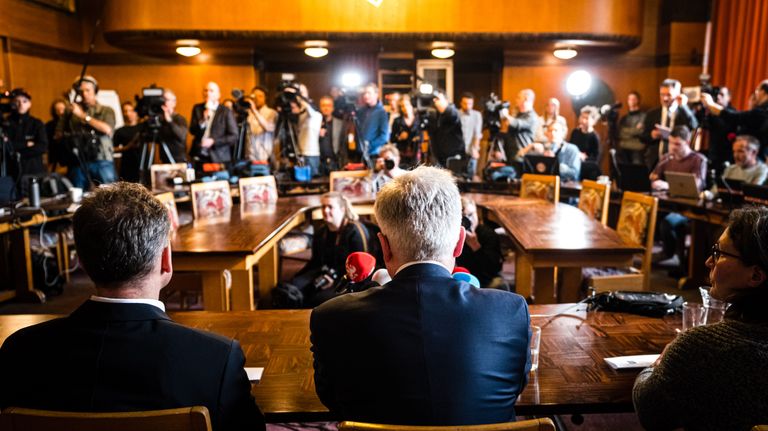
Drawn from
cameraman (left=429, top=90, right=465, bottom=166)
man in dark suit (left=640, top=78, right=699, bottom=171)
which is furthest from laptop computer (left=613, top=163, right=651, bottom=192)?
cameraman (left=429, top=90, right=465, bottom=166)

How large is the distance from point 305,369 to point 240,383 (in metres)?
0.42

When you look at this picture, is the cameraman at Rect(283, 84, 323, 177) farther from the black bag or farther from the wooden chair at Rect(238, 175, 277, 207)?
the black bag

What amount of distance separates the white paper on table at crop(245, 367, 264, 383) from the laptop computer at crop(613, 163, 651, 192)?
4.30 metres

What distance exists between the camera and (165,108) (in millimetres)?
6211

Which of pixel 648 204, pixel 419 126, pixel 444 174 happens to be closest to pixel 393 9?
pixel 419 126

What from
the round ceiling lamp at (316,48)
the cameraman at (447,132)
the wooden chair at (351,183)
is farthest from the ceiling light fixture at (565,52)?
the wooden chair at (351,183)

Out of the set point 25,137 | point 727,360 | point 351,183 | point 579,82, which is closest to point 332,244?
point 351,183

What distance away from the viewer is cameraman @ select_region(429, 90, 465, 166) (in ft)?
22.0

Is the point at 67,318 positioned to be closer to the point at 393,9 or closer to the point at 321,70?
the point at 393,9

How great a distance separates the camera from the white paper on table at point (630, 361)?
1.58 metres

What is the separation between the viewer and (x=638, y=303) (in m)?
2.04

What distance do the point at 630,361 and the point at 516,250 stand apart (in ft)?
6.38

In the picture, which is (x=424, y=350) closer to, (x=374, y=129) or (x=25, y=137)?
(x=25, y=137)

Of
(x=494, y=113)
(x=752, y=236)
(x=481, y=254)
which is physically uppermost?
(x=494, y=113)
